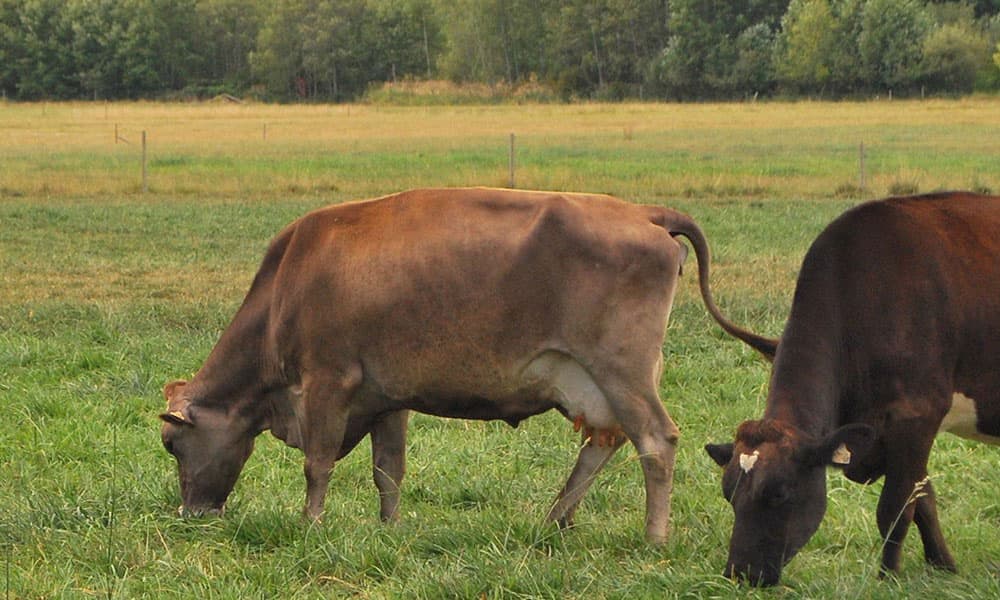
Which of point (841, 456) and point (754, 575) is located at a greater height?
point (841, 456)

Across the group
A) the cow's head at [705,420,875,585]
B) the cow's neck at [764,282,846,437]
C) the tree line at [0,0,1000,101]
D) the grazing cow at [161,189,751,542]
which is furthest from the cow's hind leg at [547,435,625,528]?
the tree line at [0,0,1000,101]

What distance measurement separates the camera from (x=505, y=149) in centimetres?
4088

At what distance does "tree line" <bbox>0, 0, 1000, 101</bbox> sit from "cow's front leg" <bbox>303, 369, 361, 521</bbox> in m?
77.8

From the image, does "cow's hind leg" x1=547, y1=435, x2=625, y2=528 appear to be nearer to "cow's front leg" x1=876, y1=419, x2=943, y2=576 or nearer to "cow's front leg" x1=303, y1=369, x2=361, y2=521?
"cow's front leg" x1=303, y1=369, x2=361, y2=521

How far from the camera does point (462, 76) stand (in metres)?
106

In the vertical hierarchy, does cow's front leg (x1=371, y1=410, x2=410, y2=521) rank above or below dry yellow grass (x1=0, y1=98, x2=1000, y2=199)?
above

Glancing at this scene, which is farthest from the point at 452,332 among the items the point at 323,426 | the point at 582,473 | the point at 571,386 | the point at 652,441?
the point at 652,441

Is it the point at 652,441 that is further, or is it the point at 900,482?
the point at 652,441

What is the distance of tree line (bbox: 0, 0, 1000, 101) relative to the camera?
82.0m

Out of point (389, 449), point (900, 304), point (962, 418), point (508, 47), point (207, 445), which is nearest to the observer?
point (900, 304)

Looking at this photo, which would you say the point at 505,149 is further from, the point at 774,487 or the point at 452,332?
the point at 774,487

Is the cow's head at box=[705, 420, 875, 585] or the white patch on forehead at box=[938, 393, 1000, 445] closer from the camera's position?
the cow's head at box=[705, 420, 875, 585]

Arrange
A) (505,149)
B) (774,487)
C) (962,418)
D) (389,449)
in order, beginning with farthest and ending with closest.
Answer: (505,149)
(389,449)
(962,418)
(774,487)

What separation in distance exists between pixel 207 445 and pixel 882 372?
3.33m
